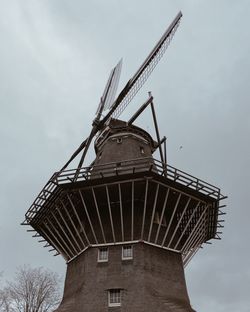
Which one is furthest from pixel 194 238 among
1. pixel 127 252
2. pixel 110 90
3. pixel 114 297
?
pixel 110 90

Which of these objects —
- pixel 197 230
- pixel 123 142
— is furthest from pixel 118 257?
pixel 123 142

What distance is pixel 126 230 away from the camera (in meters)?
21.6

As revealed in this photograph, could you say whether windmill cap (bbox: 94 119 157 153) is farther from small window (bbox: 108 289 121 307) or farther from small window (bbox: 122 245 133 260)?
small window (bbox: 108 289 121 307)

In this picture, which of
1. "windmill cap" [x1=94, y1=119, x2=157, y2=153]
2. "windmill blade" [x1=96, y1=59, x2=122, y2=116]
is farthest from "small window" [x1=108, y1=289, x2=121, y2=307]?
"windmill blade" [x1=96, y1=59, x2=122, y2=116]

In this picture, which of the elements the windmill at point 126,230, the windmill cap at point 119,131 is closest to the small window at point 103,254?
the windmill at point 126,230

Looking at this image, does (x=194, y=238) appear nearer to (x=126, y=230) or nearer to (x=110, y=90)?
(x=126, y=230)

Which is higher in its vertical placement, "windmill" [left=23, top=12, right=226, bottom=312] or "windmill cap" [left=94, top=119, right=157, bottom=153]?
"windmill cap" [left=94, top=119, right=157, bottom=153]

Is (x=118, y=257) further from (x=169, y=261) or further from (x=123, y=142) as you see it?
(x=123, y=142)

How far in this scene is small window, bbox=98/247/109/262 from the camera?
2114cm

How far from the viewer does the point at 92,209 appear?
898 inches

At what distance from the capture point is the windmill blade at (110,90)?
3052 centimetres

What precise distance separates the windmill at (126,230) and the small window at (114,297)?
0.16 feet

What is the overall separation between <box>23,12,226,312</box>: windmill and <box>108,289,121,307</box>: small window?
0.05 meters

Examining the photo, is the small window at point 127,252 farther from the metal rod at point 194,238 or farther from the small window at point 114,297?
the metal rod at point 194,238
